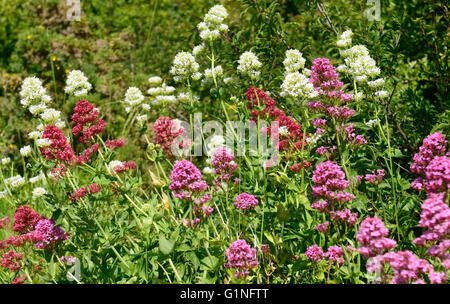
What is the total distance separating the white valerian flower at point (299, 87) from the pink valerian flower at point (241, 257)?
0.80 meters

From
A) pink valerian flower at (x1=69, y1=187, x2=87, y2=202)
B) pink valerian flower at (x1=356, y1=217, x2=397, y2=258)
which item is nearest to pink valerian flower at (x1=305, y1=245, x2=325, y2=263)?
pink valerian flower at (x1=356, y1=217, x2=397, y2=258)

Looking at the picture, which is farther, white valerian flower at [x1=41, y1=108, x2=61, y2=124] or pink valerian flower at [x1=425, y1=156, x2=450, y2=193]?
white valerian flower at [x1=41, y1=108, x2=61, y2=124]

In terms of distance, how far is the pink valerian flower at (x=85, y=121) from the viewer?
8.94 feet

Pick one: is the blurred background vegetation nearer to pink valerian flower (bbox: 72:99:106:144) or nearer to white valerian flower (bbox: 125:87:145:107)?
white valerian flower (bbox: 125:87:145:107)

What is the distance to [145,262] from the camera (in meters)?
2.39

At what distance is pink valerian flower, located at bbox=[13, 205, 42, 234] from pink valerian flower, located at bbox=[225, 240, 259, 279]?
1.07m

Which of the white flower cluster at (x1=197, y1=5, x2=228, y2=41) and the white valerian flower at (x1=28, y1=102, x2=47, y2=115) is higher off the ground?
the white flower cluster at (x1=197, y1=5, x2=228, y2=41)

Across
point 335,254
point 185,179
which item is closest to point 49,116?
point 185,179

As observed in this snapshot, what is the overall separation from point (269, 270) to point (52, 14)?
195 inches

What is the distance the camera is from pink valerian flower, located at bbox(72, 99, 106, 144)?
272 cm

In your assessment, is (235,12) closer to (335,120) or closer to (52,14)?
(52,14)

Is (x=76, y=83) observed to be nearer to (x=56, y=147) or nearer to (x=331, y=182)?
(x=56, y=147)

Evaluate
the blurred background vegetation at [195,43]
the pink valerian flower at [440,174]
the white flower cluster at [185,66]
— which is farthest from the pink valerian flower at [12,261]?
the pink valerian flower at [440,174]
